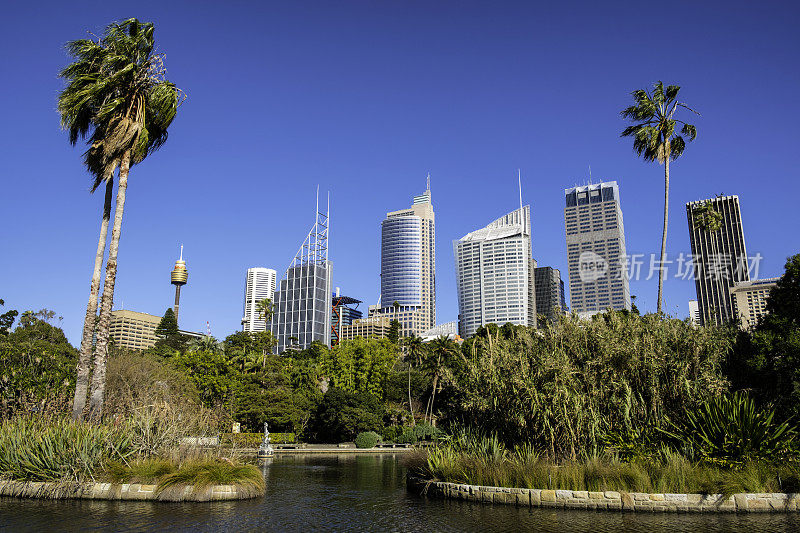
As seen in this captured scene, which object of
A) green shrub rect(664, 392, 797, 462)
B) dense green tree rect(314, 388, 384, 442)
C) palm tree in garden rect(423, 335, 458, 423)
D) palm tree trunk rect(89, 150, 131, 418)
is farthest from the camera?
palm tree in garden rect(423, 335, 458, 423)

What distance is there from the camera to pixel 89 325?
2097 centimetres

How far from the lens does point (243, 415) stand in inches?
2099

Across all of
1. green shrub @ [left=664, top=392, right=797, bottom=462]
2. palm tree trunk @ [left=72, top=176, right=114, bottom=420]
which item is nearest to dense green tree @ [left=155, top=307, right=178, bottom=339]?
palm tree trunk @ [left=72, top=176, right=114, bottom=420]

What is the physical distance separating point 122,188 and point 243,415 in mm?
35880

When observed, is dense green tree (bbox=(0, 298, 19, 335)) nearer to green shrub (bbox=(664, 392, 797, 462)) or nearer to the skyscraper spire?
green shrub (bbox=(664, 392, 797, 462))

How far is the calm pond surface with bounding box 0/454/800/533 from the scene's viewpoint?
41.5 ft

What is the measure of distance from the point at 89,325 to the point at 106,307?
3.26 feet

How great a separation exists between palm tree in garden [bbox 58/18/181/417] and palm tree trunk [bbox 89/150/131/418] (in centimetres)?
3

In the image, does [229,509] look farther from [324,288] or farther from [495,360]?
[324,288]

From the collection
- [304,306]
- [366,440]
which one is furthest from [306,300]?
[366,440]

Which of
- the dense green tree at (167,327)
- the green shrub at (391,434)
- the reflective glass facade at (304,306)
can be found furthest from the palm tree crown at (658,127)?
the reflective glass facade at (304,306)

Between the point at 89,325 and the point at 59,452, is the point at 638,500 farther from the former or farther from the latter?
the point at 89,325

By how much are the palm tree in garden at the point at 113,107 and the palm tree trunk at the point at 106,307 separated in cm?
3

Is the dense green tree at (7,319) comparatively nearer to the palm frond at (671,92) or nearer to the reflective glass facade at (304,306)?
the palm frond at (671,92)
